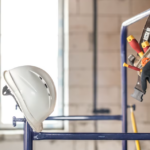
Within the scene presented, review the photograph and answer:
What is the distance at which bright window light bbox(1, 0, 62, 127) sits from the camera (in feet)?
6.01

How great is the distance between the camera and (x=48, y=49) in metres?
1.84

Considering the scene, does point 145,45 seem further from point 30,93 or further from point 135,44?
point 30,93

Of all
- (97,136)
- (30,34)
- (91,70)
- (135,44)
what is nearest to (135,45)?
(135,44)

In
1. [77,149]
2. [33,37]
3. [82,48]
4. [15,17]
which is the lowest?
[77,149]

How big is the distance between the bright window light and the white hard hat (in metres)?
1.04

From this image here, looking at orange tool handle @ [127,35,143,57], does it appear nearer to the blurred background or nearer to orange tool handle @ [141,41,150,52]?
orange tool handle @ [141,41,150,52]

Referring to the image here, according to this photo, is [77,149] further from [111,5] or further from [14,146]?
[111,5]

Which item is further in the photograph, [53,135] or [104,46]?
[104,46]

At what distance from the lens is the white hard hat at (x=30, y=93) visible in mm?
766

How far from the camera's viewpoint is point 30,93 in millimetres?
766

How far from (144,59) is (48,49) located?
1.10 m

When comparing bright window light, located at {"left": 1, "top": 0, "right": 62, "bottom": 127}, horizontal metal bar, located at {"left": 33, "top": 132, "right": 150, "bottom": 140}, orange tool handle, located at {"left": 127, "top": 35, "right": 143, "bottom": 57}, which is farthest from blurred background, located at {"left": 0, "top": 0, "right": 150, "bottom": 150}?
horizontal metal bar, located at {"left": 33, "top": 132, "right": 150, "bottom": 140}

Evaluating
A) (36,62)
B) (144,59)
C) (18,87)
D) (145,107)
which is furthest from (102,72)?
(18,87)

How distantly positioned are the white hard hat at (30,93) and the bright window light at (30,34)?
41.1 inches
